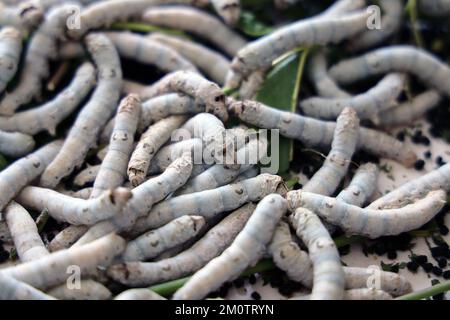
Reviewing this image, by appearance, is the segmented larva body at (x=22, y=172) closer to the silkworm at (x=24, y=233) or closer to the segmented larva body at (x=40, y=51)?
the silkworm at (x=24, y=233)

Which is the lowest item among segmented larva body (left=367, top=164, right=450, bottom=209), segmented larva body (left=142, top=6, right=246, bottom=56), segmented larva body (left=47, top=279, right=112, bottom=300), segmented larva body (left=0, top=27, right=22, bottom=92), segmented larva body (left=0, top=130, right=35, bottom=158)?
segmented larva body (left=47, top=279, right=112, bottom=300)

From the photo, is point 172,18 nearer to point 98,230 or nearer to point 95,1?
point 95,1

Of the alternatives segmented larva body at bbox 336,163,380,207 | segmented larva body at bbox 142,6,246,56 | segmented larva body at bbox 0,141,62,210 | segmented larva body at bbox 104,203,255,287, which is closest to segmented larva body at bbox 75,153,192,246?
segmented larva body at bbox 104,203,255,287

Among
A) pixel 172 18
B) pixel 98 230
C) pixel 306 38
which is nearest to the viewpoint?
pixel 98 230

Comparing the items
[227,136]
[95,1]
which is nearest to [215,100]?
[227,136]

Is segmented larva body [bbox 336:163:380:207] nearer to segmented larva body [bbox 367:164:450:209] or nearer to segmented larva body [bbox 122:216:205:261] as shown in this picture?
segmented larva body [bbox 367:164:450:209]

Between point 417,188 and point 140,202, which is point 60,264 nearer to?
point 140,202

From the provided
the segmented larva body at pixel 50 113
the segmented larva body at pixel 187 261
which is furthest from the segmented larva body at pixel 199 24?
the segmented larva body at pixel 187 261
